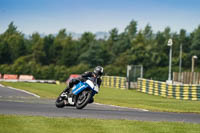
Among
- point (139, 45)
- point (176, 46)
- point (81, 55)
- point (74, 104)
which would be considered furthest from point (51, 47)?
point (74, 104)

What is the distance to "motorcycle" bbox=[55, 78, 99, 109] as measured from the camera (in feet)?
50.6

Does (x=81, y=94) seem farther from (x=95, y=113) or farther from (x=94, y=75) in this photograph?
(x=95, y=113)

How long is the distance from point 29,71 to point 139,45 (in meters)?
22.2

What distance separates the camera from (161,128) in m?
11.2

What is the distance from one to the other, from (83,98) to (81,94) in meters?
0.17

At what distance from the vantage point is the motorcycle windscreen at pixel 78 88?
15.5 metres

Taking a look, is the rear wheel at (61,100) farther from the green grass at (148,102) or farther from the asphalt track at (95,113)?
the green grass at (148,102)

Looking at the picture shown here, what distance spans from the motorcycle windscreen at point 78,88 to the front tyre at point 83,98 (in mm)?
132

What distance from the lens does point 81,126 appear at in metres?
10.9

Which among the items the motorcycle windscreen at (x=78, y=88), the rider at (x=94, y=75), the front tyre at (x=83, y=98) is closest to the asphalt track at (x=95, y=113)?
the front tyre at (x=83, y=98)

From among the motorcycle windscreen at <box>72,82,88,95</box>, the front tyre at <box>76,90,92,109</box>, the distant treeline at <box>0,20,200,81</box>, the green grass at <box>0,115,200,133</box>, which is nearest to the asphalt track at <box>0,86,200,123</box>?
the front tyre at <box>76,90,92,109</box>

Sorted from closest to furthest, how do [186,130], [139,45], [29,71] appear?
1. [186,130]
2. [29,71]
3. [139,45]

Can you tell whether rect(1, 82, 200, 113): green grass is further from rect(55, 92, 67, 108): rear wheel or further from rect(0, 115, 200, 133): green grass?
rect(0, 115, 200, 133): green grass

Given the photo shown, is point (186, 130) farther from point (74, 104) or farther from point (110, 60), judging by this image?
point (110, 60)
